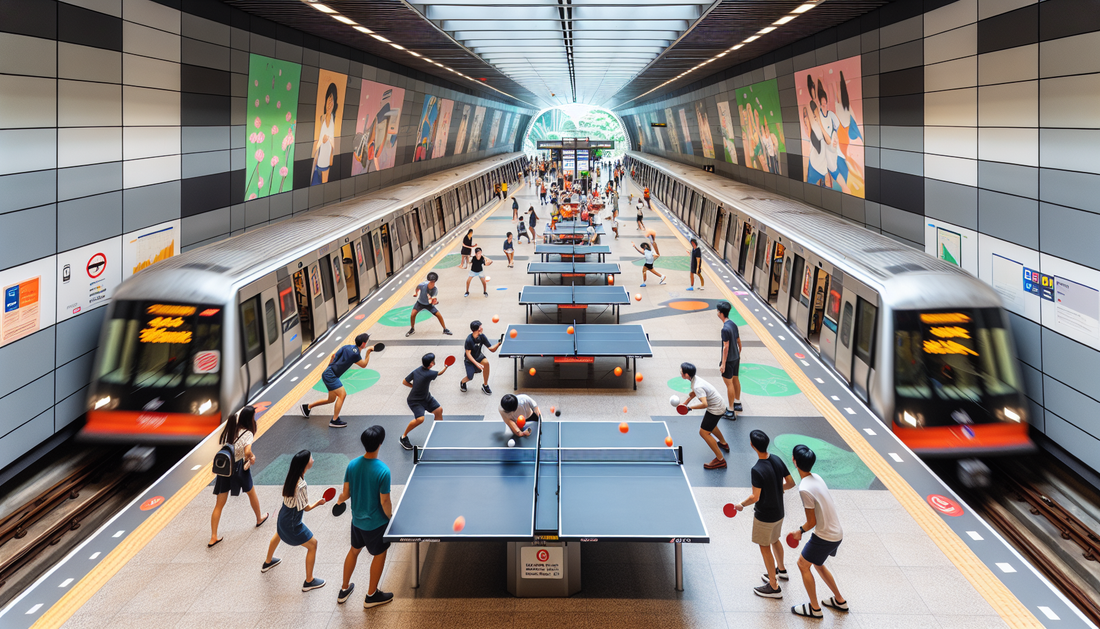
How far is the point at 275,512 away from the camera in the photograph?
6086 millimetres

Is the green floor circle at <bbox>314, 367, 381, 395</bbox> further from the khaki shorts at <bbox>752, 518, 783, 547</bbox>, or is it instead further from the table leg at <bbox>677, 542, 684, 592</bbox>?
the khaki shorts at <bbox>752, 518, 783, 547</bbox>

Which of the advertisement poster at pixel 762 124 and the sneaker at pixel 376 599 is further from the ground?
the advertisement poster at pixel 762 124

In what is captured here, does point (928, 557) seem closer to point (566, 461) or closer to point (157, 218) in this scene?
point (566, 461)

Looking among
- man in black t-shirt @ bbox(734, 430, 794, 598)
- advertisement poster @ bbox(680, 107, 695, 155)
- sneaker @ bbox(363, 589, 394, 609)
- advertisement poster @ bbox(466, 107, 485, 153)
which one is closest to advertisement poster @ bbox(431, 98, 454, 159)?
advertisement poster @ bbox(466, 107, 485, 153)

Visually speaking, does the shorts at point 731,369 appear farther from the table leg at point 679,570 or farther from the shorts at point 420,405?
the shorts at point 420,405

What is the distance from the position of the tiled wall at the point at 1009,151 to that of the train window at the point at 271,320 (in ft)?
33.2

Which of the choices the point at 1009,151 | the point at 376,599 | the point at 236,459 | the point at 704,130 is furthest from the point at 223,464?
the point at 704,130

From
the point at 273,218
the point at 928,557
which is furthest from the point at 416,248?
the point at 928,557

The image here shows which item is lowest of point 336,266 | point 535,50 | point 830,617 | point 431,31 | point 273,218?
point 830,617

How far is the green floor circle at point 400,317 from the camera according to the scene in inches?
493

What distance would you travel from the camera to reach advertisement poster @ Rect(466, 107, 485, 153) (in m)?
35.9

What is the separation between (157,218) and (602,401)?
7.34 metres

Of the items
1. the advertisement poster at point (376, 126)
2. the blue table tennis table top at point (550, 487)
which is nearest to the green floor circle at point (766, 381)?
the blue table tennis table top at point (550, 487)

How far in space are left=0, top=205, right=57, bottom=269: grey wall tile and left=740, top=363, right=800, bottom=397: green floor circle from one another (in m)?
9.03
